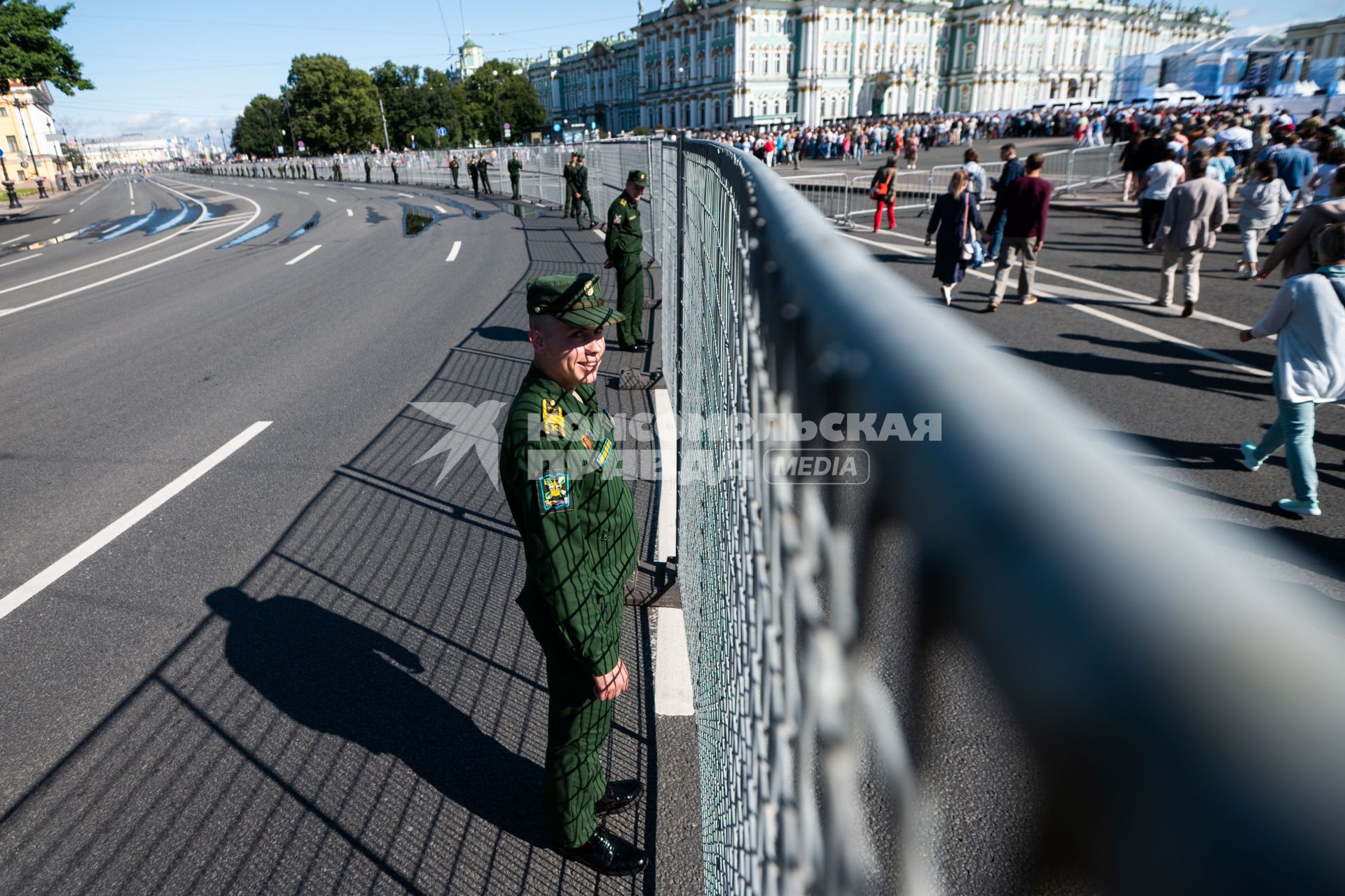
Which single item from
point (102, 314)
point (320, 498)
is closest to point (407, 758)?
point (320, 498)

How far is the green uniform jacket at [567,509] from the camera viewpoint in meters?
2.49

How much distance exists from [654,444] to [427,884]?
4.14m

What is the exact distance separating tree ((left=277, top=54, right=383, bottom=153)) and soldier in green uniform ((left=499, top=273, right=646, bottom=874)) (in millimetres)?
105280

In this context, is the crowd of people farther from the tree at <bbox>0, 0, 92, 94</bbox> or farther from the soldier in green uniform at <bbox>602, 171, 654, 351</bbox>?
the tree at <bbox>0, 0, 92, 94</bbox>

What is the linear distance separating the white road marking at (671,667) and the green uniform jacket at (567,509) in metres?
1.08

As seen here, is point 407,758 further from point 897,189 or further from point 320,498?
point 897,189

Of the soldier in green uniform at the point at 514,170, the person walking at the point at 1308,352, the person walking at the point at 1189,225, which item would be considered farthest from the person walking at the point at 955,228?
the soldier in green uniform at the point at 514,170

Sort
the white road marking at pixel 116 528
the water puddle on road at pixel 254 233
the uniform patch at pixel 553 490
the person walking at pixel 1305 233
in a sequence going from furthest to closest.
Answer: the water puddle on road at pixel 254 233 → the person walking at pixel 1305 233 → the white road marking at pixel 116 528 → the uniform patch at pixel 553 490

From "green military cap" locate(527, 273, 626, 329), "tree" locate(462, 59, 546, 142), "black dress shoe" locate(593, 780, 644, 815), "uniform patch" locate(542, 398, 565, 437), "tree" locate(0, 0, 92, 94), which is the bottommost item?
"black dress shoe" locate(593, 780, 644, 815)

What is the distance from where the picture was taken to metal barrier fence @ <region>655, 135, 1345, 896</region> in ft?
0.83

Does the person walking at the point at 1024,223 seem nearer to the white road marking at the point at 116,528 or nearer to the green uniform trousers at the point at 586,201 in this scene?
the white road marking at the point at 116,528

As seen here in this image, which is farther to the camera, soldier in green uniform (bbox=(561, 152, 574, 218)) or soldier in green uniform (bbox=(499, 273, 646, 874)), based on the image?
soldier in green uniform (bbox=(561, 152, 574, 218))

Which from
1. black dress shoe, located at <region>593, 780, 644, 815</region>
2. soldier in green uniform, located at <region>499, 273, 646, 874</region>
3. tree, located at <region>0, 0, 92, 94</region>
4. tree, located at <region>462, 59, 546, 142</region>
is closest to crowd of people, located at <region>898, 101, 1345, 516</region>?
soldier in green uniform, located at <region>499, 273, 646, 874</region>

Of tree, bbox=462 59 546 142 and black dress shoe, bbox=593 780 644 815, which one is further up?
tree, bbox=462 59 546 142
